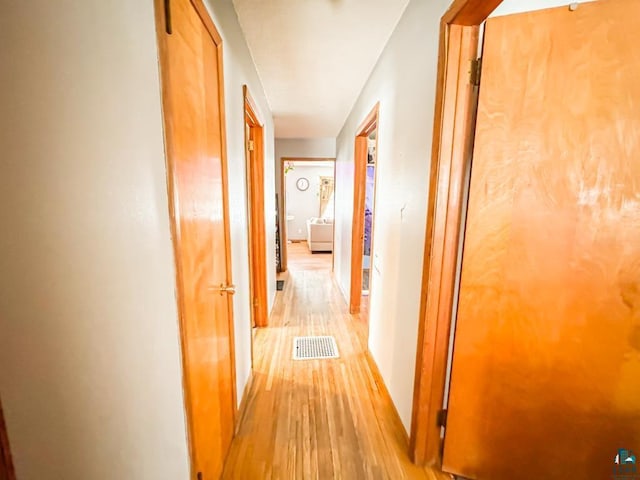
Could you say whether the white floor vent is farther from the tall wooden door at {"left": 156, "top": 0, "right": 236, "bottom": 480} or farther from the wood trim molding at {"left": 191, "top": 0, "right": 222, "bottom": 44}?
the wood trim molding at {"left": 191, "top": 0, "right": 222, "bottom": 44}

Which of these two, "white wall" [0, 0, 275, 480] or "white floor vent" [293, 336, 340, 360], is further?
"white floor vent" [293, 336, 340, 360]

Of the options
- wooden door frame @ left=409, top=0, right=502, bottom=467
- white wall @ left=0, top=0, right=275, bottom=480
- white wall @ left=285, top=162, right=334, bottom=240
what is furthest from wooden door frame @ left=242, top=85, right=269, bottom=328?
white wall @ left=285, top=162, right=334, bottom=240

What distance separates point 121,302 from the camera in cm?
57

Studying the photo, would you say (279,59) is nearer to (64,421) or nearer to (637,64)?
(637,64)

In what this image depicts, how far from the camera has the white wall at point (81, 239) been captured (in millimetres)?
385

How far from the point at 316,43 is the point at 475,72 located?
3.84 ft

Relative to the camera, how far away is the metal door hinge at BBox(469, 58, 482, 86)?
1063 millimetres

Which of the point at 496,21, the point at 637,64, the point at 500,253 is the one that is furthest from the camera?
the point at 500,253

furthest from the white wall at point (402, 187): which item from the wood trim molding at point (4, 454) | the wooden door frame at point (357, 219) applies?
the wood trim molding at point (4, 454)

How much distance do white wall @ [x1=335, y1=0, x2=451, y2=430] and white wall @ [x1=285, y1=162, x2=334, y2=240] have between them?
6102 mm

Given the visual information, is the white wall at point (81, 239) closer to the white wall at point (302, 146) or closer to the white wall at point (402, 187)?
the white wall at point (402, 187)

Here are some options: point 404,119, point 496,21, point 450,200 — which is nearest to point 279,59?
point 404,119

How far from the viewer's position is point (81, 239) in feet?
1.57

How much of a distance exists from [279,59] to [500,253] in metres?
2.01
